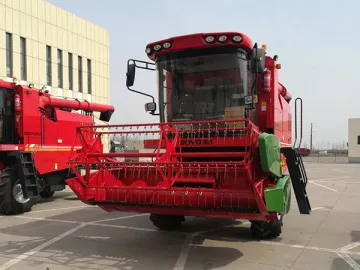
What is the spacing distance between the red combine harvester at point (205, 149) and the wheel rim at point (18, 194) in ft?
13.2

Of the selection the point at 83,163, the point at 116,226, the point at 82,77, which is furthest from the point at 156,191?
the point at 82,77

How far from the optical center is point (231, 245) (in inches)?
244

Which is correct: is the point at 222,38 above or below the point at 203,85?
above

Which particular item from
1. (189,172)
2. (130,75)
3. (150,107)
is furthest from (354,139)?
(189,172)

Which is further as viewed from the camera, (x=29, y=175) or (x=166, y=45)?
(x=29, y=175)

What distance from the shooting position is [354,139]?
40.3m

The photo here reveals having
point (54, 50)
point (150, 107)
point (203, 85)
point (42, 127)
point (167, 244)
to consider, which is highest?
point (54, 50)

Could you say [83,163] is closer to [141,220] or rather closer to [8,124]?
[141,220]

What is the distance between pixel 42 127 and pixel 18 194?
1943 mm

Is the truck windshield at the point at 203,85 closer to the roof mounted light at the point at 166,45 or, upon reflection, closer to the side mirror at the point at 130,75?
the roof mounted light at the point at 166,45

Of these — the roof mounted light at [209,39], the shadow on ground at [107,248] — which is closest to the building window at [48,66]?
the shadow on ground at [107,248]

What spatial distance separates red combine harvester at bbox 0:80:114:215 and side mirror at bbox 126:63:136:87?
2437mm

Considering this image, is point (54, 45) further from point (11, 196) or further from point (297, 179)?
point (297, 179)

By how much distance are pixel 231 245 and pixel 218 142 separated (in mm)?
1654
